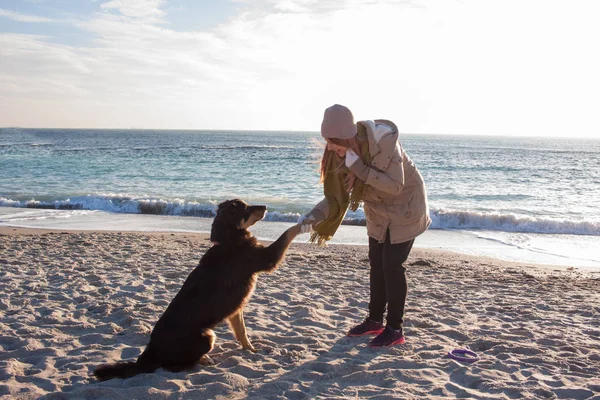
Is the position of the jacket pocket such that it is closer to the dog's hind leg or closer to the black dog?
the black dog

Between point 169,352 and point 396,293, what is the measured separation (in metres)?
1.79

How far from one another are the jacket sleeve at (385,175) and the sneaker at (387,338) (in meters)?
1.28

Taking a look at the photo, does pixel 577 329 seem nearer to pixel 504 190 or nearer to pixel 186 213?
pixel 186 213

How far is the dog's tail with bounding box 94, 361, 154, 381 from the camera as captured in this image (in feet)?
11.5

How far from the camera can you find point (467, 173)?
29.1 m

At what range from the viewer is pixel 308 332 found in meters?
4.74

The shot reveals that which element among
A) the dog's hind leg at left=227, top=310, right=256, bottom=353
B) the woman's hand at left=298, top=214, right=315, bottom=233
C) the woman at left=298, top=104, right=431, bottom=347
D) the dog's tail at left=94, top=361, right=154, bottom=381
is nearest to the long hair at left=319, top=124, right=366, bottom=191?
the woman at left=298, top=104, right=431, bottom=347

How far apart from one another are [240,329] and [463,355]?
181 cm

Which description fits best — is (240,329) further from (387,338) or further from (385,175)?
(385,175)

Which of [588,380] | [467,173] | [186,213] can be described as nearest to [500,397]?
[588,380]

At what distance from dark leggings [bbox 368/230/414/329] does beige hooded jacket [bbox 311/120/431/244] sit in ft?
0.28

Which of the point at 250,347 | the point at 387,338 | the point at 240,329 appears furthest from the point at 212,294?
the point at 387,338

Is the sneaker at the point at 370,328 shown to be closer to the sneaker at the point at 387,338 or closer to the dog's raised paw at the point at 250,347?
the sneaker at the point at 387,338

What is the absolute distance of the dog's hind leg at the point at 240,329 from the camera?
416 cm
